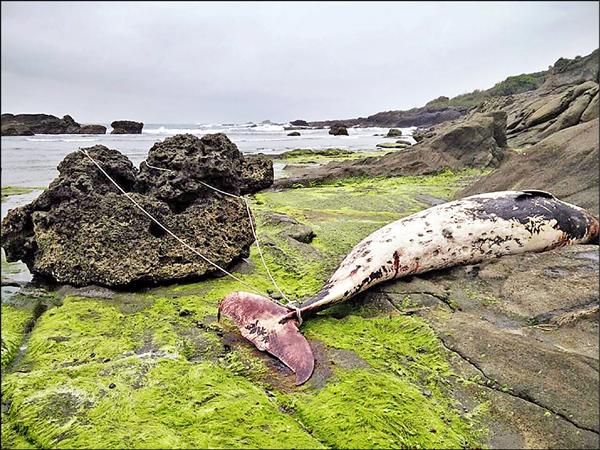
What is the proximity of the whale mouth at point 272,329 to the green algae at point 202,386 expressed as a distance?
104 millimetres

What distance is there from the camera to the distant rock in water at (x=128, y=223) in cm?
458

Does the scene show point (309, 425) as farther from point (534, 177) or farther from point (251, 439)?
point (534, 177)

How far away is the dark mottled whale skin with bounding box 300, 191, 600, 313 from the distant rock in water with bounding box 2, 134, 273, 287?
5.10 ft

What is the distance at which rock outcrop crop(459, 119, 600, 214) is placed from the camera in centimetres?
624

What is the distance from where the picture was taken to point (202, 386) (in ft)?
9.27

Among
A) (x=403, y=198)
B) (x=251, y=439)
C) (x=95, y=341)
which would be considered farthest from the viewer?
(x=403, y=198)

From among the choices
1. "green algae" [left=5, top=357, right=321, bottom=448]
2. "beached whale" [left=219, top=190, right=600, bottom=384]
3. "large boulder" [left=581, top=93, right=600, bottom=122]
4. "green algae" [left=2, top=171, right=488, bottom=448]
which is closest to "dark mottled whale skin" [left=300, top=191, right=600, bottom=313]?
"beached whale" [left=219, top=190, right=600, bottom=384]

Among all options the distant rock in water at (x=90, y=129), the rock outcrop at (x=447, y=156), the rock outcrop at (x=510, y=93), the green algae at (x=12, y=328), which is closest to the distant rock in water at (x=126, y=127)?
the distant rock in water at (x=90, y=129)

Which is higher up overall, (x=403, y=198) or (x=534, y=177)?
(x=534, y=177)

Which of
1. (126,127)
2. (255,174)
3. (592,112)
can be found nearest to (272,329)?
(255,174)

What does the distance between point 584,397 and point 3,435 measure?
10.3 ft

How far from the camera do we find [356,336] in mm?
3590

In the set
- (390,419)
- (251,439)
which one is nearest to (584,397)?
(390,419)

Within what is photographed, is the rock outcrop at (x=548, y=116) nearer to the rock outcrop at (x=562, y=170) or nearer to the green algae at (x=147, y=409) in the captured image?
the rock outcrop at (x=562, y=170)
